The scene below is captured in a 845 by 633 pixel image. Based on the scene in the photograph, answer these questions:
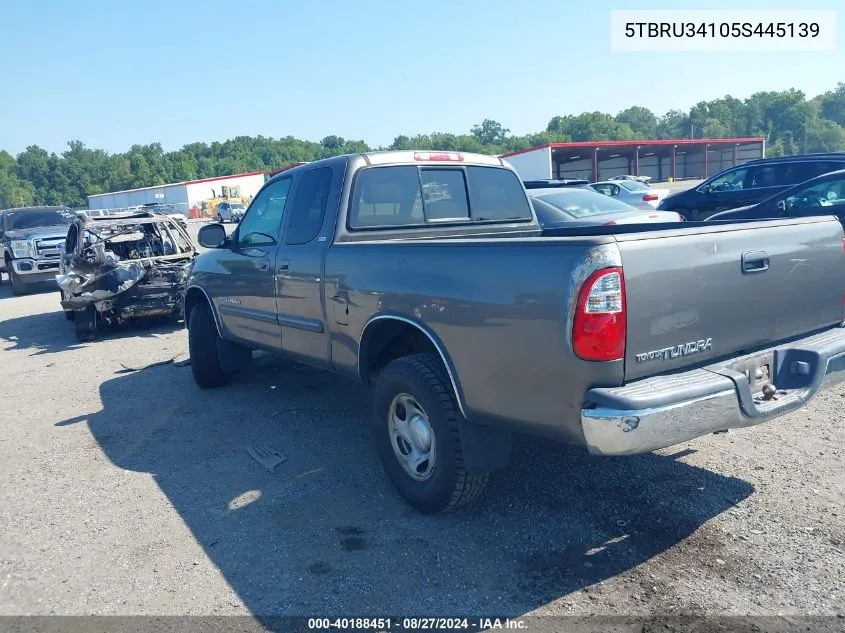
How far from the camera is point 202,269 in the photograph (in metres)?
6.41

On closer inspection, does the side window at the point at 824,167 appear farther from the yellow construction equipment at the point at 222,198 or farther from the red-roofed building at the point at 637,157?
the yellow construction equipment at the point at 222,198

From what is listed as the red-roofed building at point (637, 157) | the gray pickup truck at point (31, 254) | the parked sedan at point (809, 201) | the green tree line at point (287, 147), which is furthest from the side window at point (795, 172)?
the green tree line at point (287, 147)

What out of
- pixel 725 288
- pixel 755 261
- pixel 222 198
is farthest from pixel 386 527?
pixel 222 198

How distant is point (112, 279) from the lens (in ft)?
31.4

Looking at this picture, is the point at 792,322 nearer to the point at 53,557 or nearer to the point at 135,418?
the point at 53,557

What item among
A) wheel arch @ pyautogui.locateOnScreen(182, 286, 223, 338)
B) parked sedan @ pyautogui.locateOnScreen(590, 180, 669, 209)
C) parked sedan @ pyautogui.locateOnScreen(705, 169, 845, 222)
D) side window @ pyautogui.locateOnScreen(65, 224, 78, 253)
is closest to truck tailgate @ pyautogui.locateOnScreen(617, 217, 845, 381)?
wheel arch @ pyautogui.locateOnScreen(182, 286, 223, 338)

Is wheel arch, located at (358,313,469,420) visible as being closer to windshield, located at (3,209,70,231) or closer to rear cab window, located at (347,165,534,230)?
rear cab window, located at (347,165,534,230)

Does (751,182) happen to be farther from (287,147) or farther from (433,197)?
(287,147)

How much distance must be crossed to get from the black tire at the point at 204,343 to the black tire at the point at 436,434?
119 inches

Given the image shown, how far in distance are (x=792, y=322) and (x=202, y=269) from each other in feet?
15.9

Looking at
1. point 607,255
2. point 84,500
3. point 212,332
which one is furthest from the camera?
point 212,332

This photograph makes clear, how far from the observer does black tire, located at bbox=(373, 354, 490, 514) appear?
3.59 m

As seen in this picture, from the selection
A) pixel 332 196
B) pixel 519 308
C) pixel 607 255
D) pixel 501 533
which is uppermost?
pixel 332 196

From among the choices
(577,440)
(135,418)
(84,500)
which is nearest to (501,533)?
(577,440)
